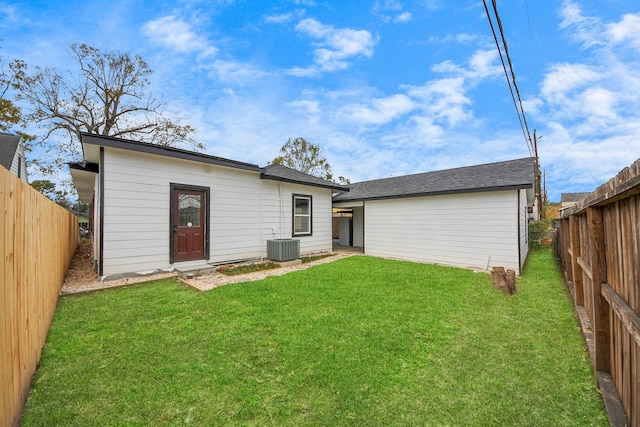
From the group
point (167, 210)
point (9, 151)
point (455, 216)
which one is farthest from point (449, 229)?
point (9, 151)

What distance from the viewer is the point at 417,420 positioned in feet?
6.28

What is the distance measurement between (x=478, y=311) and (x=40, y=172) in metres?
21.5

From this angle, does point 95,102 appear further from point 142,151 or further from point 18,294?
point 18,294

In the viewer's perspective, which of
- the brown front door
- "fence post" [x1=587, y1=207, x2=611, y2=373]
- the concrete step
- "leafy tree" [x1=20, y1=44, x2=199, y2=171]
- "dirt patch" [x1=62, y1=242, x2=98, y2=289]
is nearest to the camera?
"fence post" [x1=587, y1=207, x2=611, y2=373]

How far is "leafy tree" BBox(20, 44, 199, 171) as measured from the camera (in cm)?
1388

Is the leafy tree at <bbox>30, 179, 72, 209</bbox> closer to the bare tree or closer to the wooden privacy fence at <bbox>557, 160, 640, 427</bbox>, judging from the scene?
the bare tree

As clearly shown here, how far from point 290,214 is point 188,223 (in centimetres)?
341

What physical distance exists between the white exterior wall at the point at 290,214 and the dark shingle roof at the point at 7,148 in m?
8.45

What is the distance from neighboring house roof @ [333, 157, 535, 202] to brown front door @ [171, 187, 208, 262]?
6.05 m

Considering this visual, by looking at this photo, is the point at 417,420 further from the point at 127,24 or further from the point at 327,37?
the point at 127,24

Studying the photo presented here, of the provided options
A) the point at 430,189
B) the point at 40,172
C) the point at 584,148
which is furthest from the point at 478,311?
the point at 40,172

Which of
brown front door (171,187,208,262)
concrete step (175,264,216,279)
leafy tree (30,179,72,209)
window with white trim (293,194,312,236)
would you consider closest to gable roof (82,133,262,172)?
brown front door (171,187,208,262)

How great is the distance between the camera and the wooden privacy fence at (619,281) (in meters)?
1.49

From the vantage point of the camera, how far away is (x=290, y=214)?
368 inches
